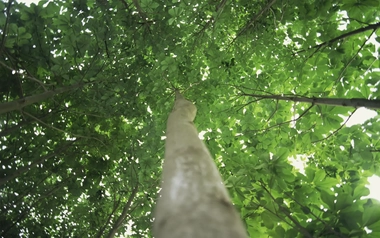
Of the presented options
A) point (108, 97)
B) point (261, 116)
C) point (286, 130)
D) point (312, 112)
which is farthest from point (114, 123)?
point (312, 112)

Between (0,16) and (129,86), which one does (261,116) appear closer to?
(129,86)

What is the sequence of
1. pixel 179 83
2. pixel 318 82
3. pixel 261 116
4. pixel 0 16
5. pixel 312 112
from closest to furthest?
pixel 0 16 → pixel 312 112 → pixel 318 82 → pixel 261 116 → pixel 179 83

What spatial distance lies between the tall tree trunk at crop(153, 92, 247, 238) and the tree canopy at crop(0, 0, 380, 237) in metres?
0.90

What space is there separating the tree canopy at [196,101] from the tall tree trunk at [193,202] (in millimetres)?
902

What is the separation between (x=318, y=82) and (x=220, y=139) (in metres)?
1.47

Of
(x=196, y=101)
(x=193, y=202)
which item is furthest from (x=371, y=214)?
(x=196, y=101)

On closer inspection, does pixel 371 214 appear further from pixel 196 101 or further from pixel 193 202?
pixel 196 101

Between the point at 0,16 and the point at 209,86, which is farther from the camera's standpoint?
the point at 209,86

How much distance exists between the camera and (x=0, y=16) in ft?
8.18

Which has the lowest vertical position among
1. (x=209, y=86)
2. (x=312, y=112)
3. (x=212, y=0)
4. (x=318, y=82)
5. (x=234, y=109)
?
(x=312, y=112)

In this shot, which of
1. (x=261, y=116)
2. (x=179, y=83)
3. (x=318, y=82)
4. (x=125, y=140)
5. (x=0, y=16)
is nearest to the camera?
(x=0, y=16)

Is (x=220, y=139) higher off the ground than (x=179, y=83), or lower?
lower

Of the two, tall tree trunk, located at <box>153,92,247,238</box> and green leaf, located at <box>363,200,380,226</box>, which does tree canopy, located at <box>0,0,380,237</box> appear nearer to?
green leaf, located at <box>363,200,380,226</box>

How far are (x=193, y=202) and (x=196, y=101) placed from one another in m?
3.12
